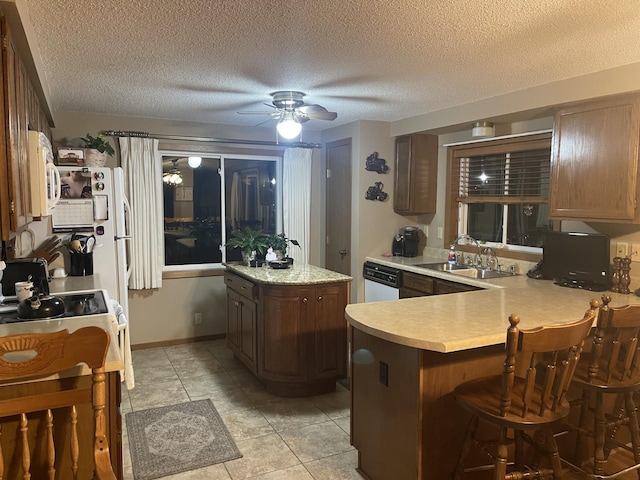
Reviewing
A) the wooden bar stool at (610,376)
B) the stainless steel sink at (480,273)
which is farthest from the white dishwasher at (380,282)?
the wooden bar stool at (610,376)

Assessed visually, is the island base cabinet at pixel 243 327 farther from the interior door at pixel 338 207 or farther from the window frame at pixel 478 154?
the window frame at pixel 478 154

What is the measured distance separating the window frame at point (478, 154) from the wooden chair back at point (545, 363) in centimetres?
203

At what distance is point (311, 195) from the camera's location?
5.54 meters

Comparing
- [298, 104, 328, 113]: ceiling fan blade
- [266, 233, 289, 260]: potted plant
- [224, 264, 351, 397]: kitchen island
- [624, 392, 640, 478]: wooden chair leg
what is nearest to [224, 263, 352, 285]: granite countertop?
[224, 264, 351, 397]: kitchen island

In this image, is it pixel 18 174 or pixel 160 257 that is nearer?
pixel 18 174

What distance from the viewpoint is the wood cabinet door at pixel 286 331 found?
11.4 feet

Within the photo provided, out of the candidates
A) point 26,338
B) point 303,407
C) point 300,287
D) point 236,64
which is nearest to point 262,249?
point 300,287

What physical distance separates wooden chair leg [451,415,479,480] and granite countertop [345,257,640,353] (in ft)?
1.17

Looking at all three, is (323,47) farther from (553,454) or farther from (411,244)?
(411,244)

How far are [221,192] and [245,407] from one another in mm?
2571

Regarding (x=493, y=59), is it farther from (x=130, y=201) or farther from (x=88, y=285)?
(x=130, y=201)

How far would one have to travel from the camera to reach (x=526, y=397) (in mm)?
1804

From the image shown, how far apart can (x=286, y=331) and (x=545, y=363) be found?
1.96 metres

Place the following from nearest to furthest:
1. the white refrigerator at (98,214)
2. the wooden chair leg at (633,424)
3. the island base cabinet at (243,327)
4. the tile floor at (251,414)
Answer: the wooden chair leg at (633,424) → the tile floor at (251,414) → the white refrigerator at (98,214) → the island base cabinet at (243,327)
